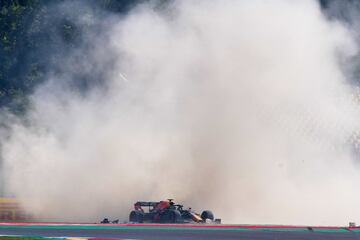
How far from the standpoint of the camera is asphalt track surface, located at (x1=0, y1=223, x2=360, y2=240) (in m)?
30.2

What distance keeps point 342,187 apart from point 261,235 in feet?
66.9

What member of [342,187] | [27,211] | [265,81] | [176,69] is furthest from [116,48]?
[342,187]

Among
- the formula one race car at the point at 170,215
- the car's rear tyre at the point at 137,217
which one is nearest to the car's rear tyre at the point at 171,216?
the formula one race car at the point at 170,215

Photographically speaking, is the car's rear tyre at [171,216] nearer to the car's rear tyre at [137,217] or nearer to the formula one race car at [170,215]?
the formula one race car at [170,215]

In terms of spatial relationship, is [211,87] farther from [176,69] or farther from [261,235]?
[261,235]

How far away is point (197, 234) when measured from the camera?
32062 millimetres

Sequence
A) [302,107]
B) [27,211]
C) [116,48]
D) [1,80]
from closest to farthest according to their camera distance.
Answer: [27,211]
[302,107]
[116,48]
[1,80]

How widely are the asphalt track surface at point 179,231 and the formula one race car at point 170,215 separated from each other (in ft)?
8.44

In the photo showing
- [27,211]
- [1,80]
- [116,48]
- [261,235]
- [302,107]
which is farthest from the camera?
[1,80]

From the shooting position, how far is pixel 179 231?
33812 mm

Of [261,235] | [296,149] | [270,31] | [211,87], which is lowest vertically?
[261,235]

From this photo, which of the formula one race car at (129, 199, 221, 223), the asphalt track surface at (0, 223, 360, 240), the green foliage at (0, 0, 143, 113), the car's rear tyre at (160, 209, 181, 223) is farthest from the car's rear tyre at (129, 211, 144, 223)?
the green foliage at (0, 0, 143, 113)

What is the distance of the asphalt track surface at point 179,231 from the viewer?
30.2 metres

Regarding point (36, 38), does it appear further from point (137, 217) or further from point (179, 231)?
point (179, 231)
